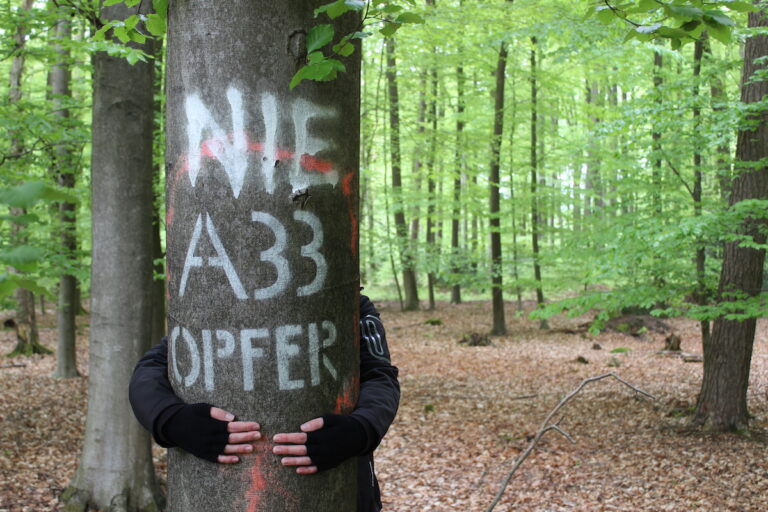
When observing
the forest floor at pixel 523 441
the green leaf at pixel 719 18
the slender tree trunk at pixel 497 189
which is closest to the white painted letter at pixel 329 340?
the green leaf at pixel 719 18

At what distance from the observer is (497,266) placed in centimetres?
1541

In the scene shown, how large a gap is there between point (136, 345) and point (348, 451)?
169 inches

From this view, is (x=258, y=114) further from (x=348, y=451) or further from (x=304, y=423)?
(x=348, y=451)

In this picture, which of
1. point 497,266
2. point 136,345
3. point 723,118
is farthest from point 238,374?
point 497,266

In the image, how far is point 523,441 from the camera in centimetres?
787

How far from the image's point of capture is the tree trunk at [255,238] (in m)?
1.40

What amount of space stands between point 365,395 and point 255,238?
0.60 meters

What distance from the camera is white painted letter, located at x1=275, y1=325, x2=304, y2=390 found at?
140 centimetres

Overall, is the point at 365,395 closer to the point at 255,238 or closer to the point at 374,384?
the point at 374,384

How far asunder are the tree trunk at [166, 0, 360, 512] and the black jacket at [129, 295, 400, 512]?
136 mm

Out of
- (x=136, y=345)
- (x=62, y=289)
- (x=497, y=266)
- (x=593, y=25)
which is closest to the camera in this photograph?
(x=136, y=345)

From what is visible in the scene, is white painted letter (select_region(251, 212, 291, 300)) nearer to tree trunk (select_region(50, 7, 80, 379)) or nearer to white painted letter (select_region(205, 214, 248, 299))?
white painted letter (select_region(205, 214, 248, 299))

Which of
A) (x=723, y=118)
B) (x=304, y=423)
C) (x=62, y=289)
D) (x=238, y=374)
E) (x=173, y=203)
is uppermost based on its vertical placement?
(x=723, y=118)

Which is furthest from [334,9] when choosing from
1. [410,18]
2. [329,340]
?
[329,340]
